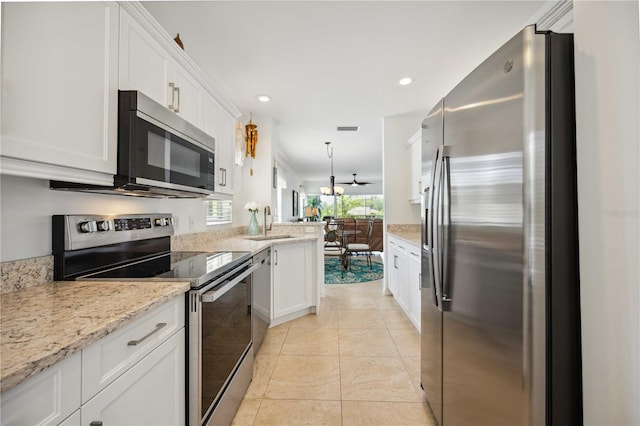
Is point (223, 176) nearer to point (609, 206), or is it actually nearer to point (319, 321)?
point (319, 321)

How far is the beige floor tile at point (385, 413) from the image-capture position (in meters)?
1.63

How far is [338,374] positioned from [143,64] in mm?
2292

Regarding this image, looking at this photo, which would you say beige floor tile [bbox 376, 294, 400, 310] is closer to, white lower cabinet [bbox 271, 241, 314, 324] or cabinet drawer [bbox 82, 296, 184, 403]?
white lower cabinet [bbox 271, 241, 314, 324]

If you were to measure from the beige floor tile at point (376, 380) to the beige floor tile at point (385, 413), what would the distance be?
47 mm

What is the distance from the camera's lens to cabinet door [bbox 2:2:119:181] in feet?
2.64

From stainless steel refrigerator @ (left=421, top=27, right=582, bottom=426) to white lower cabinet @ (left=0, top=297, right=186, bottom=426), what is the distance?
121cm

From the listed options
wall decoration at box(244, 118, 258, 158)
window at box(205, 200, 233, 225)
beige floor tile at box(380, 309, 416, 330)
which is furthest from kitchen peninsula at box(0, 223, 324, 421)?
wall decoration at box(244, 118, 258, 158)

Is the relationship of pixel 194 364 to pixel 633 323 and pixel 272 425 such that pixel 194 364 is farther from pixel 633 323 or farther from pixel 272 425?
pixel 633 323

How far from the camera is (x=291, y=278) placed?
10.3ft

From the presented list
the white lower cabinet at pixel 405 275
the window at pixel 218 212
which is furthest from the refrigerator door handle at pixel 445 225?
the window at pixel 218 212

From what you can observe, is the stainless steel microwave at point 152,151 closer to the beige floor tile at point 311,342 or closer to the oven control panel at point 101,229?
the oven control panel at point 101,229

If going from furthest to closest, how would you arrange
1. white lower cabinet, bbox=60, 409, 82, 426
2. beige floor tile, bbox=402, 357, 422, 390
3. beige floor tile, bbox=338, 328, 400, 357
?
beige floor tile, bbox=338, 328, 400, 357 < beige floor tile, bbox=402, 357, 422, 390 < white lower cabinet, bbox=60, 409, 82, 426

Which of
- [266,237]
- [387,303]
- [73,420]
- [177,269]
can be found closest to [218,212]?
[266,237]

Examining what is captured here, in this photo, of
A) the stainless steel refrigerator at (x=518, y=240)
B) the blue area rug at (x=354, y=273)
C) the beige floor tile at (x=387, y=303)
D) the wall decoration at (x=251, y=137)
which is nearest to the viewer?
the stainless steel refrigerator at (x=518, y=240)
